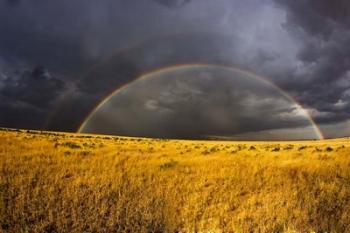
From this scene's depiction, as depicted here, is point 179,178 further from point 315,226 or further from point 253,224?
point 315,226

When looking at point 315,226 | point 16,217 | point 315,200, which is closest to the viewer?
point 16,217

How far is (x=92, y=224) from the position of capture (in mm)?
6117


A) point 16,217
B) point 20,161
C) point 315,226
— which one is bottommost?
point 315,226

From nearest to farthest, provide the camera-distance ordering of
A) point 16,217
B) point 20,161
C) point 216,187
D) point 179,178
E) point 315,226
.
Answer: point 16,217 → point 315,226 → point 216,187 → point 179,178 → point 20,161

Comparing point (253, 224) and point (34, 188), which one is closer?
point (253, 224)

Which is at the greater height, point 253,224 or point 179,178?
point 179,178

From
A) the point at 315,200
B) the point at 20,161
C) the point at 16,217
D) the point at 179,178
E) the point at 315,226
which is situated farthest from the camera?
the point at 20,161

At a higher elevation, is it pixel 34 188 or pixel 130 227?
pixel 34 188

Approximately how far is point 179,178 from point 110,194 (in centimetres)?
302

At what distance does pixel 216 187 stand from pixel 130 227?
12.4 feet

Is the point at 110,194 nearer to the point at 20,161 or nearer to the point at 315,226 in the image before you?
the point at 315,226

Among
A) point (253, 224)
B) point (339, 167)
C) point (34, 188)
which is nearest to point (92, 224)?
point (34, 188)

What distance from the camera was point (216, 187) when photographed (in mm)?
9234

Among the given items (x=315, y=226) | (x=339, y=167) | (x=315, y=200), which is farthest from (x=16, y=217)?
(x=339, y=167)
